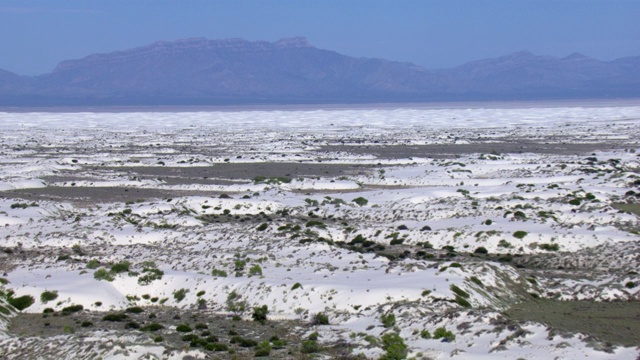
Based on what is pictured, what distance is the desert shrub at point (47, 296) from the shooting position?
23503 mm

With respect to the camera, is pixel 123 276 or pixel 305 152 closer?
pixel 123 276

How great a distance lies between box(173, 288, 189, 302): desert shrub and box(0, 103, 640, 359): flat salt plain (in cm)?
18

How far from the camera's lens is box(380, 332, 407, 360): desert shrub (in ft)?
56.9

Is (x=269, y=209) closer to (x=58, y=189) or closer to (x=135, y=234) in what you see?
(x=135, y=234)

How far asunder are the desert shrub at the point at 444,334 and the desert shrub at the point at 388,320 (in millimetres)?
1371

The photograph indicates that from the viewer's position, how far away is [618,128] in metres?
102

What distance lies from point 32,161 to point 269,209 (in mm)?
33081

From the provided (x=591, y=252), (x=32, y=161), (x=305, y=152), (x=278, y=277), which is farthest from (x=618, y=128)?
(x=278, y=277)

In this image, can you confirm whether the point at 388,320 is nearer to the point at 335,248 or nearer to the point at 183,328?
the point at 183,328

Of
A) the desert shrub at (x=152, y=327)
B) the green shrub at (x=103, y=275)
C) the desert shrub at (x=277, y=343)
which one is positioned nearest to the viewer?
the desert shrub at (x=277, y=343)

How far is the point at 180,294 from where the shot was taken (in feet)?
79.6

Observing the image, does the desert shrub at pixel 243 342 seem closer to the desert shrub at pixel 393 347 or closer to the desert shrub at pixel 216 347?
the desert shrub at pixel 216 347

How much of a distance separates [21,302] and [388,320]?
10647 millimetres

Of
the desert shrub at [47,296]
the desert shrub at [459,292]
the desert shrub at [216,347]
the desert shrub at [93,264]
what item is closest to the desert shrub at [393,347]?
the desert shrub at [216,347]
